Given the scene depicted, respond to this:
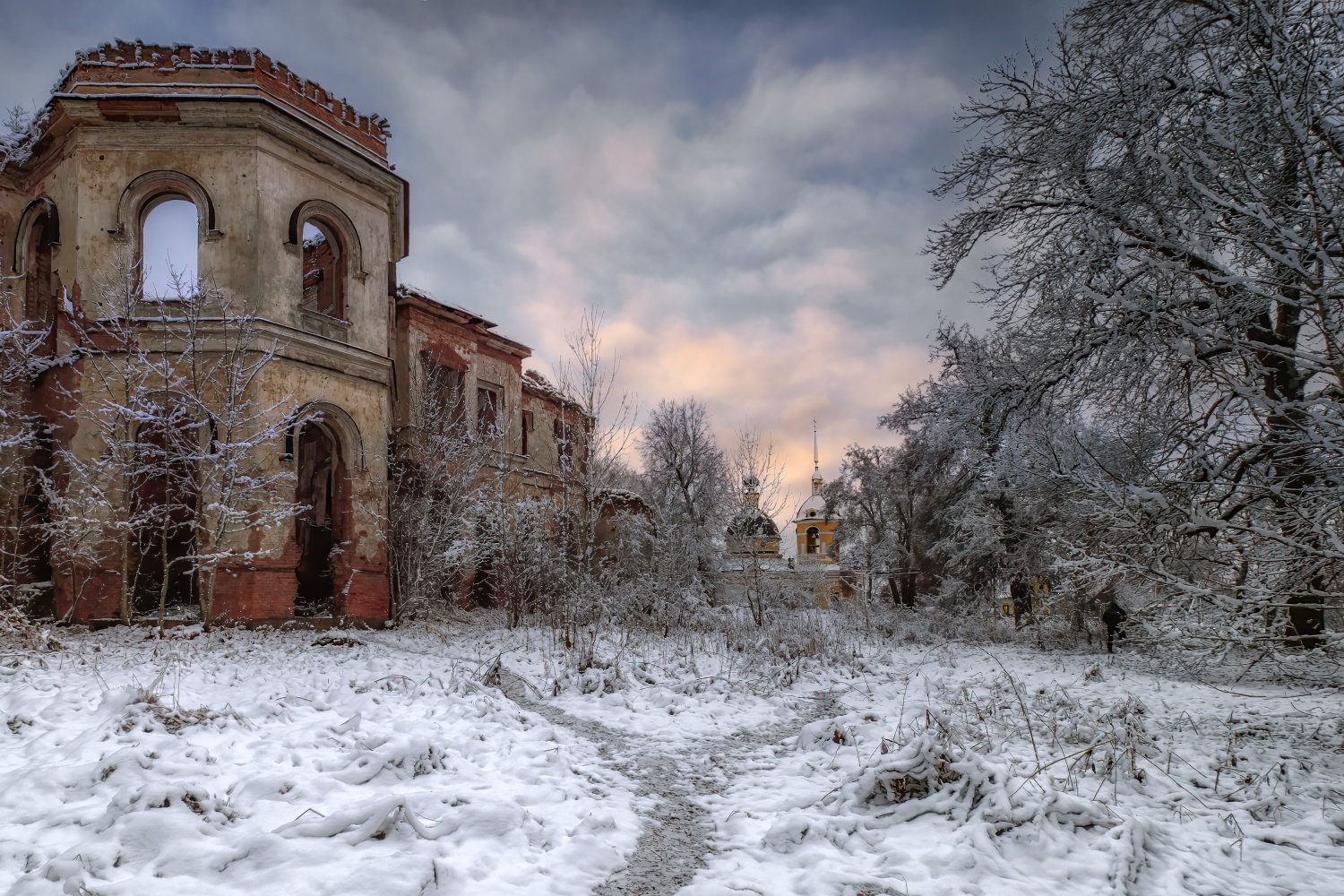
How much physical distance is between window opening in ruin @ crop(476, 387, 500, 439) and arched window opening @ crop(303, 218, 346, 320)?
196 inches

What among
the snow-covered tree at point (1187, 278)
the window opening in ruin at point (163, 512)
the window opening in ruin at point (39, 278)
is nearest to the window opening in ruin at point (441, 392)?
the window opening in ruin at point (163, 512)

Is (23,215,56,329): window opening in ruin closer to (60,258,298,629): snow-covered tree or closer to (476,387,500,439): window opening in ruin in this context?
(60,258,298,629): snow-covered tree

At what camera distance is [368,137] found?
1509 centimetres

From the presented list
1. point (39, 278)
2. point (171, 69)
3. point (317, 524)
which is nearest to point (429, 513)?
point (317, 524)

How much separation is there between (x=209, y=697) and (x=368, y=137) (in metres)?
13.1

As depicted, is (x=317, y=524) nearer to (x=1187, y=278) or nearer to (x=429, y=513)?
(x=429, y=513)

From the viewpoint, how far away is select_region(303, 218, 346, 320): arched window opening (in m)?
14.5

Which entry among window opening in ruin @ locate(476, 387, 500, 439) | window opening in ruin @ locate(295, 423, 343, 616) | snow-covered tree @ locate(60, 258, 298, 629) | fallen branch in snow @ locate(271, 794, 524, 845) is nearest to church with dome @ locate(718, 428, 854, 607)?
window opening in ruin @ locate(476, 387, 500, 439)

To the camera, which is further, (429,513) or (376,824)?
(429,513)

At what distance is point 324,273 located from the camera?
59.8 ft

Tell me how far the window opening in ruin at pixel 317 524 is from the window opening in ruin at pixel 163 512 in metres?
2.05

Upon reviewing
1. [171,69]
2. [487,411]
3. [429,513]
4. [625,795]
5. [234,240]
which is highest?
[171,69]

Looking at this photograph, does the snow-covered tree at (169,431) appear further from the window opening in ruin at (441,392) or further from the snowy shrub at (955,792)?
the snowy shrub at (955,792)

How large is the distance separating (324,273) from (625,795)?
1751 centimetres
